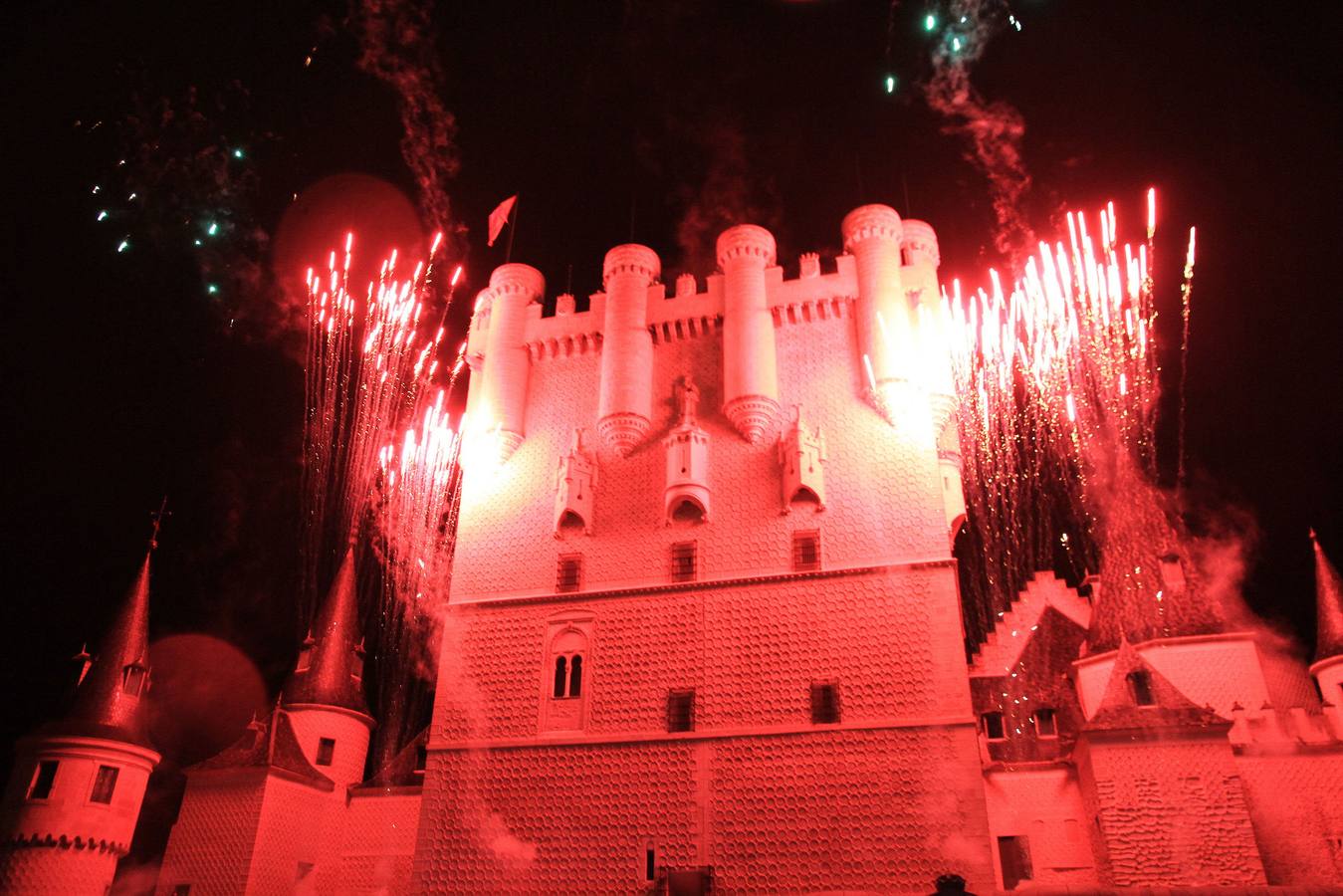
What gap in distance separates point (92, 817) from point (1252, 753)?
24225 millimetres

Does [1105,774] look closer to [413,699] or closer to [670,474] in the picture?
[670,474]

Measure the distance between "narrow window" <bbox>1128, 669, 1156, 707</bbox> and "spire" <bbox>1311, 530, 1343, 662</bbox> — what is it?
6493 mm

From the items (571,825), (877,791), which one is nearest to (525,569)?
(571,825)

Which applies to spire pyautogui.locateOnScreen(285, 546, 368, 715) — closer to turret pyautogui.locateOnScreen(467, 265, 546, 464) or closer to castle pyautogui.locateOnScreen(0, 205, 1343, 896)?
castle pyautogui.locateOnScreen(0, 205, 1343, 896)

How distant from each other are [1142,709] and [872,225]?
11125 mm

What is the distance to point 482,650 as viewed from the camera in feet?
62.4

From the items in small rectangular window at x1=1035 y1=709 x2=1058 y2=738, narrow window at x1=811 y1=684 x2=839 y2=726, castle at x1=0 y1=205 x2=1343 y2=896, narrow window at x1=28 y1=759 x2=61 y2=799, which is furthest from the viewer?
small rectangular window at x1=1035 y1=709 x2=1058 y2=738

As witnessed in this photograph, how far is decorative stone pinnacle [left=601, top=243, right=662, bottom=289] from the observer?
852 inches

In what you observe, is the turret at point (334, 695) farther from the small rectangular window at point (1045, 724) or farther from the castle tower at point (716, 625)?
the small rectangular window at point (1045, 724)

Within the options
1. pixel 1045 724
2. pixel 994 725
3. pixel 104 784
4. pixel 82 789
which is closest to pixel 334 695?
pixel 104 784

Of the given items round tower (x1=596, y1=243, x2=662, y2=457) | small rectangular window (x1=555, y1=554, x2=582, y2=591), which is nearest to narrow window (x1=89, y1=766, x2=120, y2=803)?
small rectangular window (x1=555, y1=554, x2=582, y2=591)

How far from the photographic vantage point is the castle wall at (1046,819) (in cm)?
1947

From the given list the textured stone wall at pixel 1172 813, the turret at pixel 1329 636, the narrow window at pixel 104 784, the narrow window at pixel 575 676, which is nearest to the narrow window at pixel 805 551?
the narrow window at pixel 575 676

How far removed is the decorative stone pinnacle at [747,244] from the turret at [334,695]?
49.7ft
